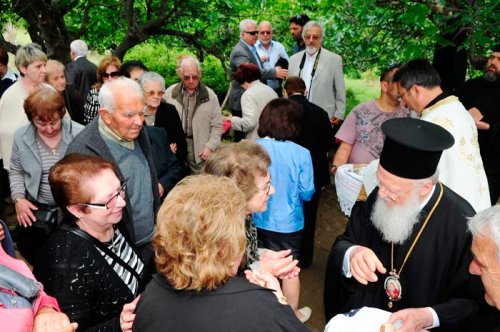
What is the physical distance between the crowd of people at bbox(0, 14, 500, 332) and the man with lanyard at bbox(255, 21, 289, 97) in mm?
2375

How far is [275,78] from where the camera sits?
660 centimetres

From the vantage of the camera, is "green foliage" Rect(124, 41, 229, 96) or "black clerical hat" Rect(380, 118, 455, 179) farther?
"green foliage" Rect(124, 41, 229, 96)

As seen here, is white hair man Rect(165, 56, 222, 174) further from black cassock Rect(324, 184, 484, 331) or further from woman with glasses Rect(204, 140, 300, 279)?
black cassock Rect(324, 184, 484, 331)

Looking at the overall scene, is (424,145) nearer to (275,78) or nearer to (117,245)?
(117,245)

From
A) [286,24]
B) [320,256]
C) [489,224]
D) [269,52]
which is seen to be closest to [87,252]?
[489,224]

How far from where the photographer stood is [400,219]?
7.83 ft

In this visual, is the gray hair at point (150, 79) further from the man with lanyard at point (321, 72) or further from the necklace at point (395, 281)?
the necklace at point (395, 281)

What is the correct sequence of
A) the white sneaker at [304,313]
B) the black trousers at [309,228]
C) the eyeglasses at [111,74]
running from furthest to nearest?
1. the eyeglasses at [111,74]
2. the black trousers at [309,228]
3. the white sneaker at [304,313]

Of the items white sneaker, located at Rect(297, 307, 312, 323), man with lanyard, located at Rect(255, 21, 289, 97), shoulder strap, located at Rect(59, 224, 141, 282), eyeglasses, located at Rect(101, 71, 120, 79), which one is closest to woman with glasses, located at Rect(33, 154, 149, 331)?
shoulder strap, located at Rect(59, 224, 141, 282)

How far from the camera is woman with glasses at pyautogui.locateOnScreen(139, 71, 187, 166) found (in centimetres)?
419

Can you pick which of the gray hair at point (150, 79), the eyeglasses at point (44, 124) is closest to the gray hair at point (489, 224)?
the eyeglasses at point (44, 124)

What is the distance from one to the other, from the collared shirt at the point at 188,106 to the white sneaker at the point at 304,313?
2.38 metres

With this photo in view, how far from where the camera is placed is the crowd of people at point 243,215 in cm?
165

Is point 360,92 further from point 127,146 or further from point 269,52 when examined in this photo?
point 127,146
